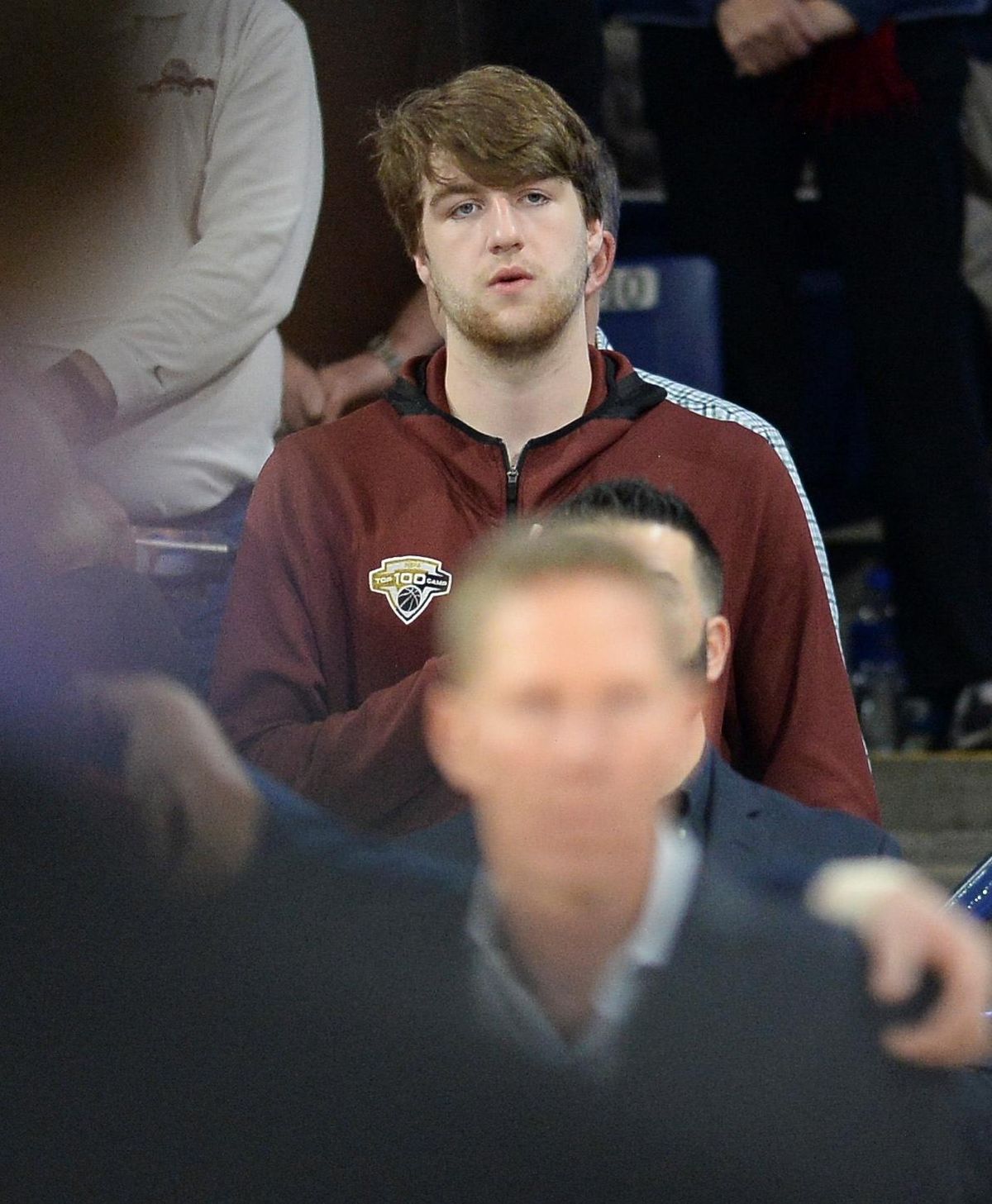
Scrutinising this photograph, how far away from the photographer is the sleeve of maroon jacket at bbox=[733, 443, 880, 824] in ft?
3.59

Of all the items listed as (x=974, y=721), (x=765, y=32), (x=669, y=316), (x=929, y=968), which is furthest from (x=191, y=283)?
(x=974, y=721)

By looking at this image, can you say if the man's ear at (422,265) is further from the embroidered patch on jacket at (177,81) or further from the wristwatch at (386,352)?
the embroidered patch on jacket at (177,81)

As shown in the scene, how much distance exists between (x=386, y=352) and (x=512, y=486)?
5.5 inches

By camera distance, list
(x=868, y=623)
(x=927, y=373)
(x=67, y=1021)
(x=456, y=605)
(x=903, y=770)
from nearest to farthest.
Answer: (x=67, y=1021), (x=456, y=605), (x=903, y=770), (x=927, y=373), (x=868, y=623)

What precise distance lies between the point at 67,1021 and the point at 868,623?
1.61m

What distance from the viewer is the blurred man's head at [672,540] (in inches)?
36.1

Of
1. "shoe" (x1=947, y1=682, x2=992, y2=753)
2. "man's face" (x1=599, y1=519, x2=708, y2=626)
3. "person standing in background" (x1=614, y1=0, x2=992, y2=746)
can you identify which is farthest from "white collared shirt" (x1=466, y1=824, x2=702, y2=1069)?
"shoe" (x1=947, y1=682, x2=992, y2=753)

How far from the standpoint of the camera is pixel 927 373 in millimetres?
2045

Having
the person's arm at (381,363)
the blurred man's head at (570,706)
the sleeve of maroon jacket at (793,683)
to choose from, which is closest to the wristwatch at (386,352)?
the person's arm at (381,363)

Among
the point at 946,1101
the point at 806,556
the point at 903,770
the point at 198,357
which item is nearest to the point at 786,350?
the point at 903,770

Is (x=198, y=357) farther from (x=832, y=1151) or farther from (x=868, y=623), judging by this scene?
(x=868, y=623)

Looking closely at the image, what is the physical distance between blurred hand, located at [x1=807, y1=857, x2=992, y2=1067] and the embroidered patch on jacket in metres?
0.49

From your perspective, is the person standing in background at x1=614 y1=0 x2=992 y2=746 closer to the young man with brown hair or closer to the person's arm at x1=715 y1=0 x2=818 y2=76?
the person's arm at x1=715 y1=0 x2=818 y2=76

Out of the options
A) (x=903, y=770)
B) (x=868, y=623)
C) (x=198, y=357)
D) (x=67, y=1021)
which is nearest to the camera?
(x=67, y=1021)
